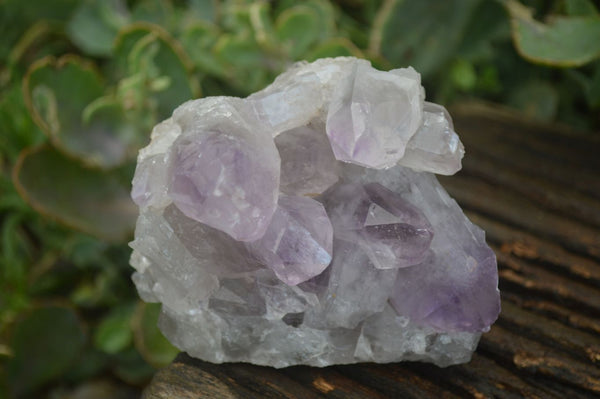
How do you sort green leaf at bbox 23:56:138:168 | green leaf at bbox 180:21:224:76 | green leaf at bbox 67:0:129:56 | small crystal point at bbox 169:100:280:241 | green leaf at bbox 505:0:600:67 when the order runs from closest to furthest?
small crystal point at bbox 169:100:280:241 → green leaf at bbox 505:0:600:67 → green leaf at bbox 23:56:138:168 → green leaf at bbox 180:21:224:76 → green leaf at bbox 67:0:129:56

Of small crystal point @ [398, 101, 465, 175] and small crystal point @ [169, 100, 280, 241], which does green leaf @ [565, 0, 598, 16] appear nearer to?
small crystal point @ [398, 101, 465, 175]

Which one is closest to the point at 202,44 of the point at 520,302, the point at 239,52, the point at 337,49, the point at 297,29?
the point at 239,52

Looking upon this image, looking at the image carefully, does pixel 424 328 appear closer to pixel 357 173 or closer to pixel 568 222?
pixel 357 173

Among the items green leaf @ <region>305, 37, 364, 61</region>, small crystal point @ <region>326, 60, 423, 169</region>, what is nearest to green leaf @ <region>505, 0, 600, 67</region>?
green leaf @ <region>305, 37, 364, 61</region>

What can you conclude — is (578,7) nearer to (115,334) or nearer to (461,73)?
(461,73)

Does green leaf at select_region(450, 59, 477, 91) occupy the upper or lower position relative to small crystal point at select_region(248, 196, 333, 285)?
lower

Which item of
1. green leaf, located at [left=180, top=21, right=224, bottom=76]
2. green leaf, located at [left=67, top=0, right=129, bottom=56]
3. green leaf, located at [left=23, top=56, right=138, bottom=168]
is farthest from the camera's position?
green leaf, located at [left=67, top=0, right=129, bottom=56]
